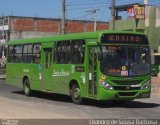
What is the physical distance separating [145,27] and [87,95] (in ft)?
123

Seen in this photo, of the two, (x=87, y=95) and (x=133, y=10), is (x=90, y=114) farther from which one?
(x=133, y=10)

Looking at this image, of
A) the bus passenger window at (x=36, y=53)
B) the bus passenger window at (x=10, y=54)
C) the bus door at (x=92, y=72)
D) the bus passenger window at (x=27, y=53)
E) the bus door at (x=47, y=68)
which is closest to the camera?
the bus door at (x=92, y=72)

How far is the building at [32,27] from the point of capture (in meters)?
96.0

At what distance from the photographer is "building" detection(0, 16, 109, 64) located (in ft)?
315

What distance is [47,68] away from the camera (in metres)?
23.1

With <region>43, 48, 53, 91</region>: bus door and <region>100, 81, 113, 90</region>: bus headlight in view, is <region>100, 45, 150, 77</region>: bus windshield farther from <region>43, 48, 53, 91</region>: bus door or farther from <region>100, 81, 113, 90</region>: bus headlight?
<region>43, 48, 53, 91</region>: bus door

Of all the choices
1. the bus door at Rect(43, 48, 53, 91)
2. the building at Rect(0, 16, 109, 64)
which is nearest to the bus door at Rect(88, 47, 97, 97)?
the bus door at Rect(43, 48, 53, 91)

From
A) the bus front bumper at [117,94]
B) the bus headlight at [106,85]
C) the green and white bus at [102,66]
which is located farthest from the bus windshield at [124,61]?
the bus front bumper at [117,94]

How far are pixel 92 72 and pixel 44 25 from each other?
88.6 meters

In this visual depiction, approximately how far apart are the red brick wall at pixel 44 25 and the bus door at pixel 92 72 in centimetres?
8116

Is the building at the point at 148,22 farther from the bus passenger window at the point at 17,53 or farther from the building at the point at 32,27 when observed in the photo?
the building at the point at 32,27

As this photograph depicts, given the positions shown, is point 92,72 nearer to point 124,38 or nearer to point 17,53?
point 124,38

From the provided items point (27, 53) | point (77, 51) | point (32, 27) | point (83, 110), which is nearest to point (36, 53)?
point (27, 53)

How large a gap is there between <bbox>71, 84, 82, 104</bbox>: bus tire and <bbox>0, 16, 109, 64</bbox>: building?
71.4m
